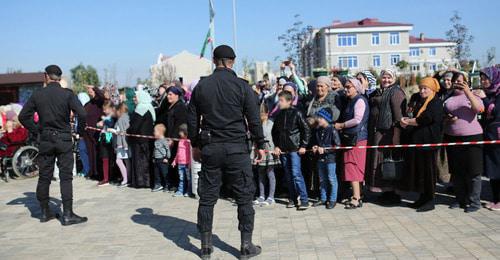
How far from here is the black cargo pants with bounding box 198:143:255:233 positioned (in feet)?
16.7

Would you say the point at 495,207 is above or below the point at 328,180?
below

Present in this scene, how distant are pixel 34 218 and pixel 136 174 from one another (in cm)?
236

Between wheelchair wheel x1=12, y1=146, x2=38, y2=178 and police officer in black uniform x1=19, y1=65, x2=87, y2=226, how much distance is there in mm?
4798

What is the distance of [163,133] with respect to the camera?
903 centimetres

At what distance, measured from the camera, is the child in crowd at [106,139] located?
10110 millimetres

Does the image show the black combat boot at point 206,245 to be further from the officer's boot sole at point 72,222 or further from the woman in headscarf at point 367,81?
the woman in headscarf at point 367,81

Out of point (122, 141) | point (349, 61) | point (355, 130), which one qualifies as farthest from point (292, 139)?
point (349, 61)

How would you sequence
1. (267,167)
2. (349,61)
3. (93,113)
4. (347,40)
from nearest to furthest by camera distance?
(267,167)
(93,113)
(347,40)
(349,61)

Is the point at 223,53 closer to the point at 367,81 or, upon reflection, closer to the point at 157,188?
the point at 367,81

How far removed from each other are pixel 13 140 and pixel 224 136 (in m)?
8.08

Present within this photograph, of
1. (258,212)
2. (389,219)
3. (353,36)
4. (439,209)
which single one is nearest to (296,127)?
(258,212)

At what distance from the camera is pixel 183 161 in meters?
8.61

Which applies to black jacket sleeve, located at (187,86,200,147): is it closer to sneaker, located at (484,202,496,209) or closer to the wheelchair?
sneaker, located at (484,202,496,209)

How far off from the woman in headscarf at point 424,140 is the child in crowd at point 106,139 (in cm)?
601
